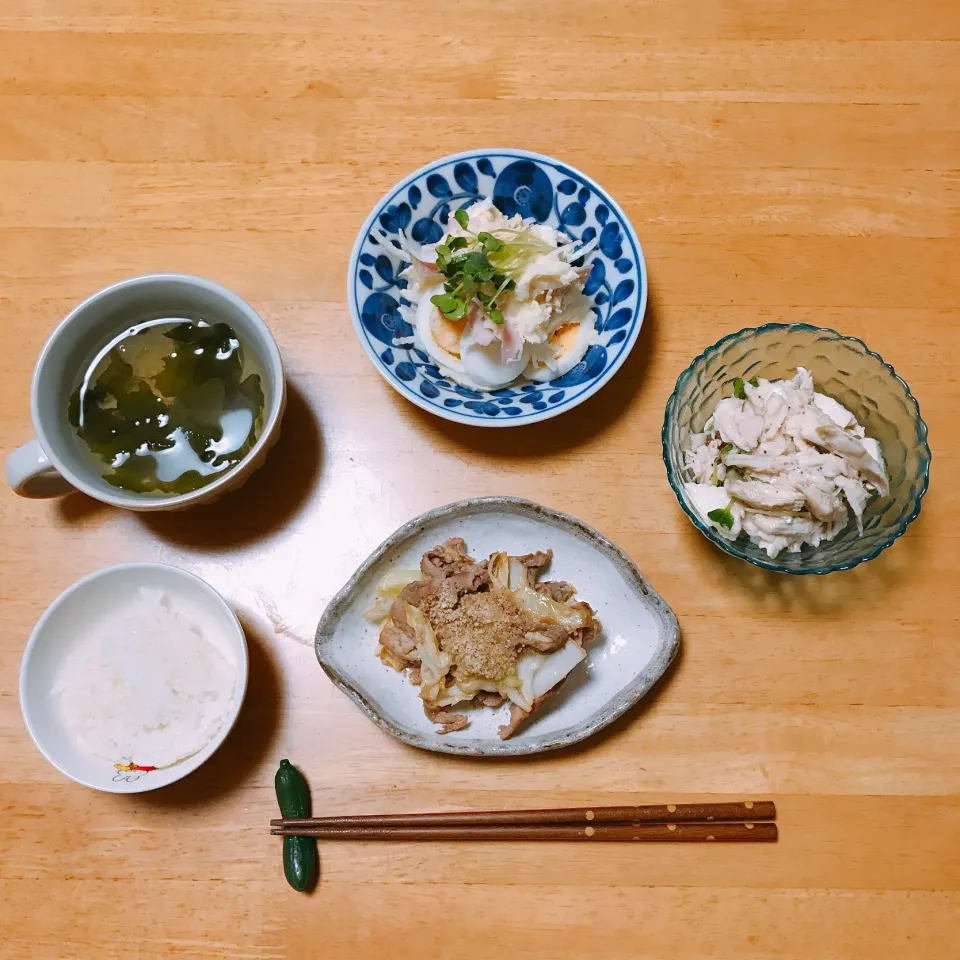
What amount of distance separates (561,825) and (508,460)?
2.72ft

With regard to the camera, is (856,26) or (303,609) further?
(856,26)

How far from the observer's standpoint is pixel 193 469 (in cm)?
171

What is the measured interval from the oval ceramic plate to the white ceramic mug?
1.29ft

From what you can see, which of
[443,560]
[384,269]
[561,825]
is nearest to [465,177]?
[384,269]

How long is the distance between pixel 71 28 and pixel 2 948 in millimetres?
2219

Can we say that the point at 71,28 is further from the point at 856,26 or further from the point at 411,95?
the point at 856,26

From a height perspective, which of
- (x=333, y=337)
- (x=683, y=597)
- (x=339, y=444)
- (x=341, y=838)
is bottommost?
(x=341, y=838)

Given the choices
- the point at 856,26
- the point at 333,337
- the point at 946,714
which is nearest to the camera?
the point at 946,714

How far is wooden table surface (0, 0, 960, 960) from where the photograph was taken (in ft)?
5.79

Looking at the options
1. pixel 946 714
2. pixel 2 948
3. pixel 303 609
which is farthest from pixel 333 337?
pixel 946 714

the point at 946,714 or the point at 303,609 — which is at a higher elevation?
the point at 303,609

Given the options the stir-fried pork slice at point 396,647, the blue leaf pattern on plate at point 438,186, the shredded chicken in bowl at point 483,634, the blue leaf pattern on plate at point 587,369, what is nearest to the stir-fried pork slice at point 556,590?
the shredded chicken in bowl at point 483,634

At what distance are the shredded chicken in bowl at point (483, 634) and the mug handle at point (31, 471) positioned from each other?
75 cm

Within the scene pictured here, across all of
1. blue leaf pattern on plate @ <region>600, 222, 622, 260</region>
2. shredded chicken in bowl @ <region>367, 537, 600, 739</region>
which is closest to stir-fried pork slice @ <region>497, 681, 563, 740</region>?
shredded chicken in bowl @ <region>367, 537, 600, 739</region>
